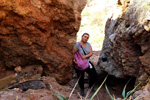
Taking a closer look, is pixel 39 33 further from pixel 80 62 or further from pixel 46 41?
pixel 80 62

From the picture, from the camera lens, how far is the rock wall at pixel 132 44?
3.24m

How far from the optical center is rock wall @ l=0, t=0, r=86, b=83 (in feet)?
8.39

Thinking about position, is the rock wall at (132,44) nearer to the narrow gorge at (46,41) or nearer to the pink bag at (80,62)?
the narrow gorge at (46,41)

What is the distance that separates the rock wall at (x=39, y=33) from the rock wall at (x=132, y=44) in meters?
1.44

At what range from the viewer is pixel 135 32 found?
11.5ft

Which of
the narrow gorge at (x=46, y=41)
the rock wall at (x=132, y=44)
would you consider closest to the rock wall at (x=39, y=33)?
the narrow gorge at (x=46, y=41)

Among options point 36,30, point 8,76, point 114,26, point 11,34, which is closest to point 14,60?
point 8,76

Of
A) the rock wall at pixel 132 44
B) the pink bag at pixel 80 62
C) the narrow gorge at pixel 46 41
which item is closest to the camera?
the narrow gorge at pixel 46 41

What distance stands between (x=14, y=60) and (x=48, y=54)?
27.6 inches

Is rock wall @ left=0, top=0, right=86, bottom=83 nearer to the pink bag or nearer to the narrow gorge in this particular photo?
the narrow gorge

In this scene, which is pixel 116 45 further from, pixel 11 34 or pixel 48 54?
pixel 11 34

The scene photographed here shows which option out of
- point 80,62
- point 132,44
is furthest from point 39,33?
point 132,44

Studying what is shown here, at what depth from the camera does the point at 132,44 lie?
401cm

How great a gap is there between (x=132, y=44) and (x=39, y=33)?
2586 mm
